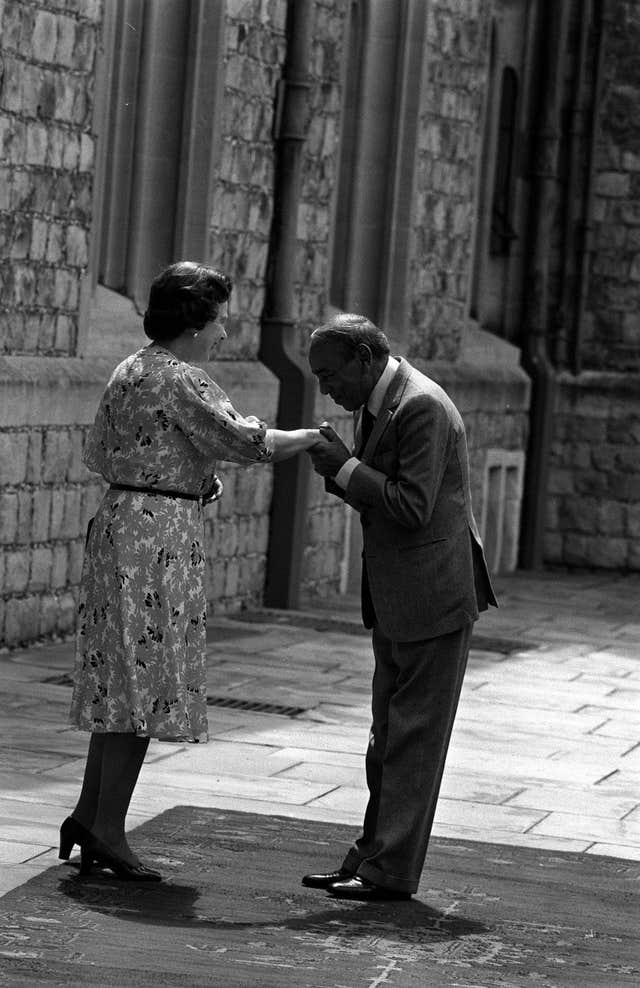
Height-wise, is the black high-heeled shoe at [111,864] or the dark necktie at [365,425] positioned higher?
the dark necktie at [365,425]

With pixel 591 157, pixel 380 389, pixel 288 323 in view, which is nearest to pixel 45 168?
pixel 288 323

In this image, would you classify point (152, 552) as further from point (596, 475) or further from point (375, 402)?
point (596, 475)

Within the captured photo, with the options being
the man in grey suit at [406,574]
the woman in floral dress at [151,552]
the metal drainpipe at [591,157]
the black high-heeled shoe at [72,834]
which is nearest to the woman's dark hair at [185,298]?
the woman in floral dress at [151,552]

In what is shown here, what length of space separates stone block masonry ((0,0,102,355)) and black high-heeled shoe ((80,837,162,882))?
4349 millimetres

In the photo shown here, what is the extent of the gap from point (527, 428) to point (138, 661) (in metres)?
11.9

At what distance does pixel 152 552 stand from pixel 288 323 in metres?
7.00

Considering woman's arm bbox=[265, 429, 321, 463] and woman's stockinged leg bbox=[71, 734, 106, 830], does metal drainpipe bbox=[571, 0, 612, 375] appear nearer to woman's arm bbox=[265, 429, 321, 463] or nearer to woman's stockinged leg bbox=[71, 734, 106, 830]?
woman's arm bbox=[265, 429, 321, 463]

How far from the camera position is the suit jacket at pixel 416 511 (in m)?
5.39

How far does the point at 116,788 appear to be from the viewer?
5469 millimetres

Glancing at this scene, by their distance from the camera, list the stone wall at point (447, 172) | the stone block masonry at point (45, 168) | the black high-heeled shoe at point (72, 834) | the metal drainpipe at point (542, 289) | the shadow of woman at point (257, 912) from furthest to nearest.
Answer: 1. the metal drainpipe at point (542, 289)
2. the stone wall at point (447, 172)
3. the stone block masonry at point (45, 168)
4. the black high-heeled shoe at point (72, 834)
5. the shadow of woman at point (257, 912)

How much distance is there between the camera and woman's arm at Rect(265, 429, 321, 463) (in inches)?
215

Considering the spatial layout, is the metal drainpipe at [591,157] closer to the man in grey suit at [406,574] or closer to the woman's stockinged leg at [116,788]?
the man in grey suit at [406,574]

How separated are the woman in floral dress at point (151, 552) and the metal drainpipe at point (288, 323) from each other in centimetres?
681

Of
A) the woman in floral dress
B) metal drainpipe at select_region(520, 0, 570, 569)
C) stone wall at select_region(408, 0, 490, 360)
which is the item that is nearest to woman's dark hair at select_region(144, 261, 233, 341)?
the woman in floral dress
